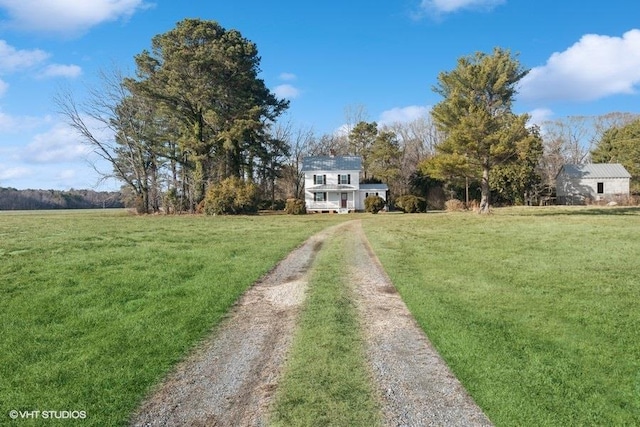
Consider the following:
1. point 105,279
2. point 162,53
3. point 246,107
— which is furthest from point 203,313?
point 162,53

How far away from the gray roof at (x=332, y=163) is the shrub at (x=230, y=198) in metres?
11.2

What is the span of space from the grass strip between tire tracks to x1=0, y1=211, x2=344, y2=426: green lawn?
1.44 meters

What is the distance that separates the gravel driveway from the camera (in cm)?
353

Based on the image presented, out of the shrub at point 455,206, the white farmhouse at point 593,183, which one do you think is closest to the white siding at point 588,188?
the white farmhouse at point 593,183

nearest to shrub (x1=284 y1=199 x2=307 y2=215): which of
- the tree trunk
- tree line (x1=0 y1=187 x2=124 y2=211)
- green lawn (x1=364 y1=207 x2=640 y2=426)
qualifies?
the tree trunk

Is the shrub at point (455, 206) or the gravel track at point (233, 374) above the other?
the shrub at point (455, 206)

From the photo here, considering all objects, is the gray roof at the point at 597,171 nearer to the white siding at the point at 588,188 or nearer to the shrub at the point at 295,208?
the white siding at the point at 588,188

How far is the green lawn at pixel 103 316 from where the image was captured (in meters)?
4.00

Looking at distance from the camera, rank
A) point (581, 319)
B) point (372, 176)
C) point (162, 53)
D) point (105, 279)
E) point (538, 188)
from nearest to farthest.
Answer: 1. point (581, 319)
2. point (105, 279)
3. point (162, 53)
4. point (538, 188)
5. point (372, 176)

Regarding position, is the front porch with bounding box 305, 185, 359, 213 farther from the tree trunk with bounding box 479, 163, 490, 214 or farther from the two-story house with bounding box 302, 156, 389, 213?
the tree trunk with bounding box 479, 163, 490, 214

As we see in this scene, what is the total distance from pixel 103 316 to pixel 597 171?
52536 millimetres

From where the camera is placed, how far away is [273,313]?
6508 millimetres

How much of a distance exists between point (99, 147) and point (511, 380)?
144ft

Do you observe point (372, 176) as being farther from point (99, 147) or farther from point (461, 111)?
point (99, 147)
